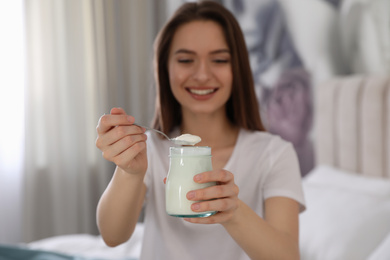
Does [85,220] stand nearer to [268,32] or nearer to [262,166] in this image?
[268,32]

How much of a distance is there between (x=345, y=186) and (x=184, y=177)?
Result: 5.33ft

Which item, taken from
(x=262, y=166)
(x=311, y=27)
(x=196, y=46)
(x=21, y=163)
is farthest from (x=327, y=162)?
(x=21, y=163)

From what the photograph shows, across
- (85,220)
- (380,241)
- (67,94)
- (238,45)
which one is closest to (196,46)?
(238,45)

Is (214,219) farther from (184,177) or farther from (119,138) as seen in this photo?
(119,138)

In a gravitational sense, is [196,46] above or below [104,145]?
above

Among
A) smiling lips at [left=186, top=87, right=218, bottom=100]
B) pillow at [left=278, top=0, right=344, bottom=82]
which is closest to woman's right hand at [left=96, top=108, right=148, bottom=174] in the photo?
Answer: smiling lips at [left=186, top=87, right=218, bottom=100]

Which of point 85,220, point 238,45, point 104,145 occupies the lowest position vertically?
point 85,220

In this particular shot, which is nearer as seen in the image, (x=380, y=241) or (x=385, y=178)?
(x=380, y=241)

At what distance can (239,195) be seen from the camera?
145cm

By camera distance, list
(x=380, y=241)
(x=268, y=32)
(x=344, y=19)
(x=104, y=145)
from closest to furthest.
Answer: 1. (x=104, y=145)
2. (x=380, y=241)
3. (x=344, y=19)
4. (x=268, y=32)

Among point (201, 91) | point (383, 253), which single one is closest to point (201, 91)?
point (201, 91)

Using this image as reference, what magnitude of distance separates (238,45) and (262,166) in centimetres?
42

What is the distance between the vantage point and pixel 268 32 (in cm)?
302

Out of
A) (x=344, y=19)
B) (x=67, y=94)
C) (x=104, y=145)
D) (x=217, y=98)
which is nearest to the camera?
(x=104, y=145)
